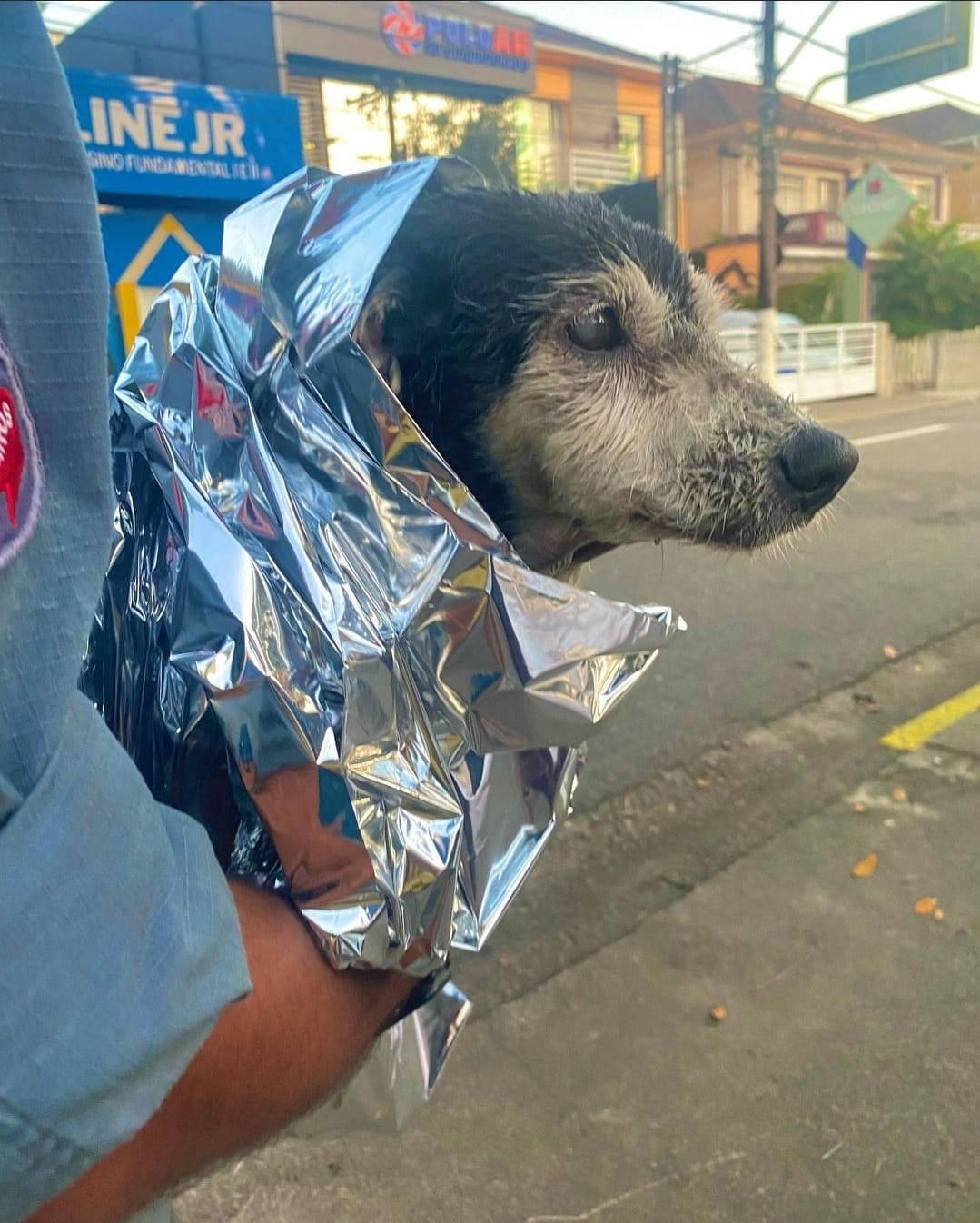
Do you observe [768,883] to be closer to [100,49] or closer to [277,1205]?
[277,1205]

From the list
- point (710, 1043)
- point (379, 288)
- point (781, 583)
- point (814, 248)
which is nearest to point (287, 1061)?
point (379, 288)

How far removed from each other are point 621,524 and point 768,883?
1688mm

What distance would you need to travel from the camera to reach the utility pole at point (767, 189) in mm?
14414

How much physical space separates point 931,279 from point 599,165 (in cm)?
798

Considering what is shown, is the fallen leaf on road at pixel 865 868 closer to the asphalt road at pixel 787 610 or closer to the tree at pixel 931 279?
the asphalt road at pixel 787 610

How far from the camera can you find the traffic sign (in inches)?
583

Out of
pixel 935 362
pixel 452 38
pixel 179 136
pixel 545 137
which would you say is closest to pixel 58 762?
pixel 179 136

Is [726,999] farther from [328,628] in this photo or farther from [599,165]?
[599,165]

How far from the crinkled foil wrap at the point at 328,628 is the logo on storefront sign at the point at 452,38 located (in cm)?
1645

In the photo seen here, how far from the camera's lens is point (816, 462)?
1.60m

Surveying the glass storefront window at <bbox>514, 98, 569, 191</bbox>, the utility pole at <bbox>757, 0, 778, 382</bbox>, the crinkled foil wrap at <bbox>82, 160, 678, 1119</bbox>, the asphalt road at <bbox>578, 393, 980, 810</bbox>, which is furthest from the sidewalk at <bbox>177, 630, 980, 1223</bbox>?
the glass storefront window at <bbox>514, 98, 569, 191</bbox>

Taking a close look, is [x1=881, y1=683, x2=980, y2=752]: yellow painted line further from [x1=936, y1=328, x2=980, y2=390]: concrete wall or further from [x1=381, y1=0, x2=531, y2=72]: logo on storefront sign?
[x1=936, y1=328, x2=980, y2=390]: concrete wall

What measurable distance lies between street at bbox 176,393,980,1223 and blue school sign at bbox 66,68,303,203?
3880 mm

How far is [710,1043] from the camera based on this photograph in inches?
90.8
